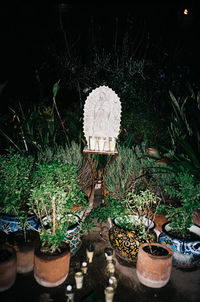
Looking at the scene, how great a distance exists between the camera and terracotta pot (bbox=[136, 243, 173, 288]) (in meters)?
1.68

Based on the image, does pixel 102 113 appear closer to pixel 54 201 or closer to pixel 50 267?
pixel 54 201

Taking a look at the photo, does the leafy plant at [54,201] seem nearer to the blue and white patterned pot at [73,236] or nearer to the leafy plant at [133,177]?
the blue and white patterned pot at [73,236]

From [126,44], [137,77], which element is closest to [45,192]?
[137,77]

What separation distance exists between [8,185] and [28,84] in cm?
520

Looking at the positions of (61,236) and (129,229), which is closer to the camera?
(61,236)

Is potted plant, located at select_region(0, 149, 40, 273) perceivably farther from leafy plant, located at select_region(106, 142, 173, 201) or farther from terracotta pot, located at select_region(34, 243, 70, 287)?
leafy plant, located at select_region(106, 142, 173, 201)

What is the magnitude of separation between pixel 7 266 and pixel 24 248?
0.65ft

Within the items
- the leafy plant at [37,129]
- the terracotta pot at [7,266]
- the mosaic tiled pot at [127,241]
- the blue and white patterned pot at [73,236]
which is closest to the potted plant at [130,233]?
the mosaic tiled pot at [127,241]

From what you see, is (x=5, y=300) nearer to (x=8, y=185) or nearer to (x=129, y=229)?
(x=8, y=185)

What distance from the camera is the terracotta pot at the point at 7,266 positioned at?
1.61 metres

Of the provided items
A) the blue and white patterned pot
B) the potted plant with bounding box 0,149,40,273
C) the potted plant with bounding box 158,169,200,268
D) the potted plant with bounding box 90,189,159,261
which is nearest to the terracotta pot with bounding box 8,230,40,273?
the potted plant with bounding box 0,149,40,273

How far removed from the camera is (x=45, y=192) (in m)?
1.71

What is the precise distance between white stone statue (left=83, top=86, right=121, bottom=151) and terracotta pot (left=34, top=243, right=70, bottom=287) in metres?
1.32

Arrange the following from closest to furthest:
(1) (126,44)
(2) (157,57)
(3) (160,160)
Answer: (3) (160,160), (1) (126,44), (2) (157,57)
